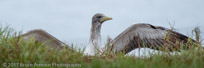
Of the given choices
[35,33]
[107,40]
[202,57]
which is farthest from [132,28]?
[202,57]

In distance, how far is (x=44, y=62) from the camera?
19.1ft

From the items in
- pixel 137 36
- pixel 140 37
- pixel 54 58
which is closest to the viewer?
pixel 54 58

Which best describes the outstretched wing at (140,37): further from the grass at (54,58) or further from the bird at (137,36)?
the grass at (54,58)

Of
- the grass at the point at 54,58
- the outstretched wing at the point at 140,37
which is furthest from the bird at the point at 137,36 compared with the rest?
the grass at the point at 54,58

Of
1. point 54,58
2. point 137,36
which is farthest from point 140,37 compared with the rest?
point 54,58

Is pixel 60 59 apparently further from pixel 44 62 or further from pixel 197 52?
pixel 197 52

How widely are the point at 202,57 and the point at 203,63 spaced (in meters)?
0.55

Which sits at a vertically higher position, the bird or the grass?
the bird

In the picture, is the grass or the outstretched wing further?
the outstretched wing

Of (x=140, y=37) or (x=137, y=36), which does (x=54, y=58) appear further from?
(x=140, y=37)

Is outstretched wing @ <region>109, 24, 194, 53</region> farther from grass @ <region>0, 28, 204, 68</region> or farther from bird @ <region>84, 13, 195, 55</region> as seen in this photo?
grass @ <region>0, 28, 204, 68</region>

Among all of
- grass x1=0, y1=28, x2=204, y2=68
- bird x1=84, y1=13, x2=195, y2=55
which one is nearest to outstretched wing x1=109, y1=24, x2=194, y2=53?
bird x1=84, y1=13, x2=195, y2=55

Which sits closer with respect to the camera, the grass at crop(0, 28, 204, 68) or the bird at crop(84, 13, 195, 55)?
the grass at crop(0, 28, 204, 68)

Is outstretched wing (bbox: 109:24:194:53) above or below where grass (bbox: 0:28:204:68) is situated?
above
